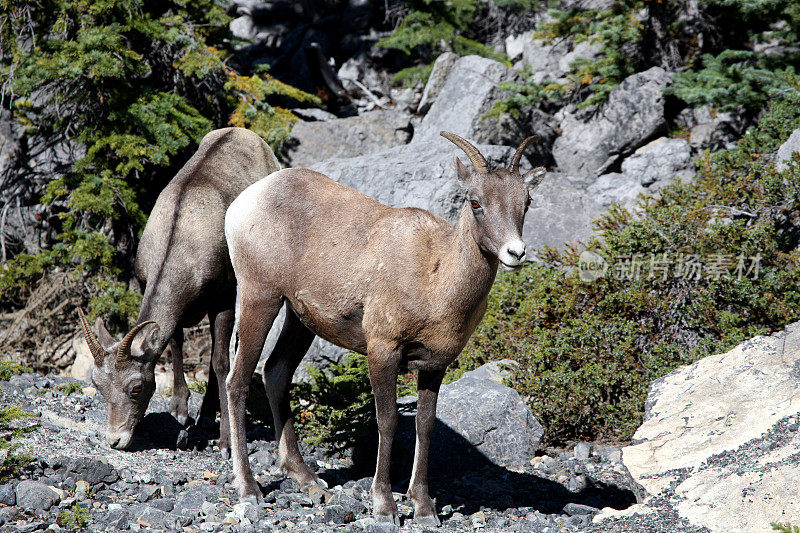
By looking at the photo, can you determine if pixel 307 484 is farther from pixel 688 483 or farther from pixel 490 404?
pixel 688 483

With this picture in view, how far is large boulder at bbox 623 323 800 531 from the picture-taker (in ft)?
16.3

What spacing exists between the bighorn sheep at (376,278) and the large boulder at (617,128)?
8.52 m

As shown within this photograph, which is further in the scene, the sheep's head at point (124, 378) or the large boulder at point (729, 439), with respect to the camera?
the sheep's head at point (124, 378)

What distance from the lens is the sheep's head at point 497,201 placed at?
5023 millimetres

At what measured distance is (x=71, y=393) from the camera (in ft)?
28.0

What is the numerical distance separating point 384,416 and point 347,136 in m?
9.04

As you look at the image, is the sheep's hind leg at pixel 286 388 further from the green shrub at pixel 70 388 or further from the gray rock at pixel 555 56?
the gray rock at pixel 555 56

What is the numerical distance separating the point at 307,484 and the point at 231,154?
405 centimetres

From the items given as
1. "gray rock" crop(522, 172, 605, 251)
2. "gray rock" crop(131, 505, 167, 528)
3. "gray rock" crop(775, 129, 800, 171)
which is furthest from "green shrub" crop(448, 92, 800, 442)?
"gray rock" crop(131, 505, 167, 528)

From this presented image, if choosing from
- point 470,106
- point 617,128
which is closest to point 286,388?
point 470,106

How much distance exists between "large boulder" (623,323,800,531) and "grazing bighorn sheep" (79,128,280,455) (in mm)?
4260

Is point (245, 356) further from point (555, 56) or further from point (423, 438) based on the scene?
point (555, 56)

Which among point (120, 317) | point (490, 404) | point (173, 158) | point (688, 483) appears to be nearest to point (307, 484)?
point (490, 404)
